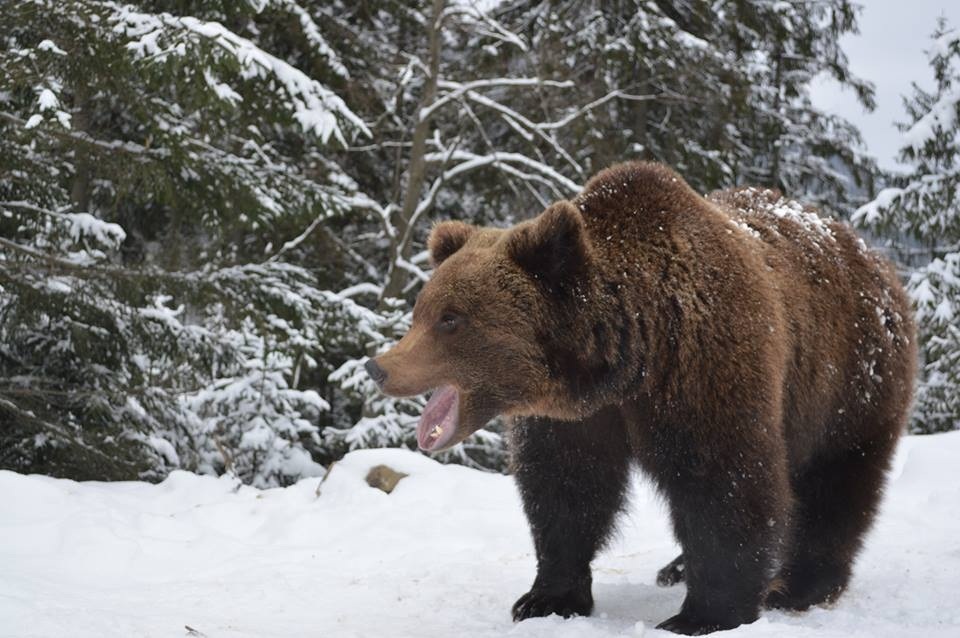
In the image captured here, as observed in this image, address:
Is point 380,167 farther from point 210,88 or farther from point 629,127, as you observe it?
point 210,88

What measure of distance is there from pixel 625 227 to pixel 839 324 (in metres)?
1.25

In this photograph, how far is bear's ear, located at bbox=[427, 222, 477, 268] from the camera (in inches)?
163

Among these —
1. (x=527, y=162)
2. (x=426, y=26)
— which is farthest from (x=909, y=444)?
(x=426, y=26)

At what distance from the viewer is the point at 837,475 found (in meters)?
4.56

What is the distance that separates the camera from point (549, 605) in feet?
13.9

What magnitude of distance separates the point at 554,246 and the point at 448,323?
52cm

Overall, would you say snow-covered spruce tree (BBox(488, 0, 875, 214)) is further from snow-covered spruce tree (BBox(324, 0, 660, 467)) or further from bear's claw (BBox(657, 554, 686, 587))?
bear's claw (BBox(657, 554, 686, 587))

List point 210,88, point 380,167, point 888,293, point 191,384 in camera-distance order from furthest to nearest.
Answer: point 380,167 → point 191,384 → point 210,88 → point 888,293

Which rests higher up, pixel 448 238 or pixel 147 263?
pixel 448 238

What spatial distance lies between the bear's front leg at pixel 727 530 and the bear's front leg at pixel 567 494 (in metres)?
0.41

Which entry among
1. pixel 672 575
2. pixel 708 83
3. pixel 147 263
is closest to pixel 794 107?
pixel 708 83

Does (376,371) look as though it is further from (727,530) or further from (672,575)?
(672,575)

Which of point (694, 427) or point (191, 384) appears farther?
point (191, 384)

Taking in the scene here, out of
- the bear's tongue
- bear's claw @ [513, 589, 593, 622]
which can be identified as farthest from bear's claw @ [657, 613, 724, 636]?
the bear's tongue
